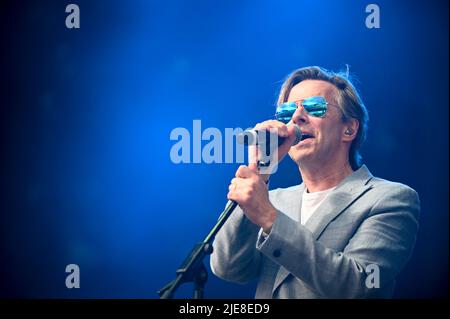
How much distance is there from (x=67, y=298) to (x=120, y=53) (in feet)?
3.73

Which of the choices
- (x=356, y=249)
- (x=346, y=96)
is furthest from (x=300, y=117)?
(x=356, y=249)

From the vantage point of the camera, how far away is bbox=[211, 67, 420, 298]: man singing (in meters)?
2.05

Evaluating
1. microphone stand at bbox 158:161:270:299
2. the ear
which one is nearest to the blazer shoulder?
Result: the ear

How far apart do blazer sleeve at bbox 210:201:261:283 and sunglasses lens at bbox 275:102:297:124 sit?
0.45 meters

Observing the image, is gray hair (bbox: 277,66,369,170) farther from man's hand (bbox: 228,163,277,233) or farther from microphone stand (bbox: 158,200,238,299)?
microphone stand (bbox: 158,200,238,299)

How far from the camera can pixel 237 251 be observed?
2334 millimetres

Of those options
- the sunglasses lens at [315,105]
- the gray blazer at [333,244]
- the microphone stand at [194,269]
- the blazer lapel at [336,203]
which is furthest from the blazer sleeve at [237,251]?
the sunglasses lens at [315,105]

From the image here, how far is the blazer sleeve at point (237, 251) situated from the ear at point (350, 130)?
587 mm

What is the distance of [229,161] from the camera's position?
2.64 m

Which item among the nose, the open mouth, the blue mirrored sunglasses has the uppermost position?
the blue mirrored sunglasses

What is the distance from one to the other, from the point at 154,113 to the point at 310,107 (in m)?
0.72

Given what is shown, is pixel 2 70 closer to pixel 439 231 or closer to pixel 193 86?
pixel 193 86

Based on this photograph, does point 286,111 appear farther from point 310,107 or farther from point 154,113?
point 154,113

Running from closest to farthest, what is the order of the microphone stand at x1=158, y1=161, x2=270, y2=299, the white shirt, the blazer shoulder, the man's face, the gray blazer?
the microphone stand at x1=158, y1=161, x2=270, y2=299, the gray blazer, the blazer shoulder, the white shirt, the man's face
